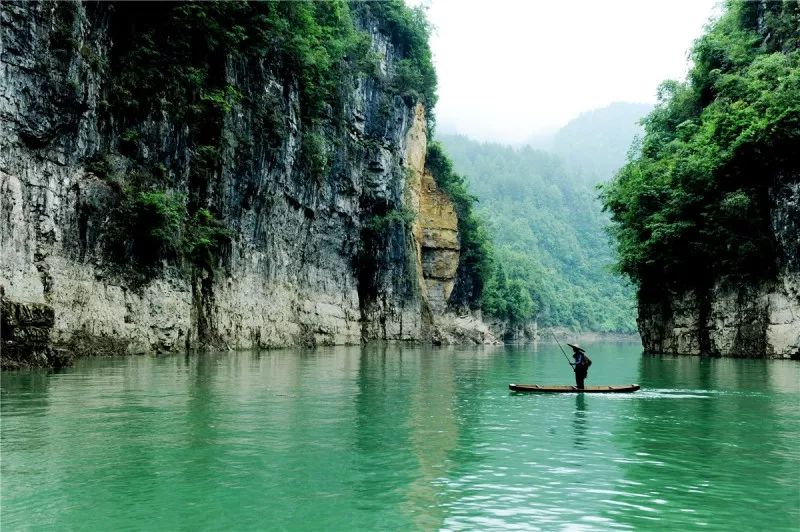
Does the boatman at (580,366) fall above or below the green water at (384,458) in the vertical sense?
above

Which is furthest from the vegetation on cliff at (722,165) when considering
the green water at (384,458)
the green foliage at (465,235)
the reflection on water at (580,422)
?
the green foliage at (465,235)

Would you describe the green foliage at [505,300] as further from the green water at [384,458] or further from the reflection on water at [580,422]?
the green water at [384,458]

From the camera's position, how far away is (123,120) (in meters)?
24.9

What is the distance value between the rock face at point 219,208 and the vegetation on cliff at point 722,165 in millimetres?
18376

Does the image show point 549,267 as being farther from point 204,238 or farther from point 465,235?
point 204,238

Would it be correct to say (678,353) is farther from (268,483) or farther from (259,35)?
(268,483)

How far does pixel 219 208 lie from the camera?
3050cm

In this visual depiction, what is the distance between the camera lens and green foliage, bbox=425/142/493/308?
233 ft

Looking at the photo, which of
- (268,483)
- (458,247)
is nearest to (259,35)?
(268,483)

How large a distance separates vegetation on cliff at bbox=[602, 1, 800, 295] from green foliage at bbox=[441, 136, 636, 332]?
47.3 m

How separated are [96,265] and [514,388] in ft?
47.9

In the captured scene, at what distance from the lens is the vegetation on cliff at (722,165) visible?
28.8 meters

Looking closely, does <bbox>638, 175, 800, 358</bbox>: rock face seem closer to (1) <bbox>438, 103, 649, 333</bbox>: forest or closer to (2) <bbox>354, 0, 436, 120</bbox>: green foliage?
(2) <bbox>354, 0, 436, 120</bbox>: green foliage

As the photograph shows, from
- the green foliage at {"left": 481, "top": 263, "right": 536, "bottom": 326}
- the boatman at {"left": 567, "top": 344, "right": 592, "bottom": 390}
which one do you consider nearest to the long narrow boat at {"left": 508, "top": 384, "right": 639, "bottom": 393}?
the boatman at {"left": 567, "top": 344, "right": 592, "bottom": 390}
